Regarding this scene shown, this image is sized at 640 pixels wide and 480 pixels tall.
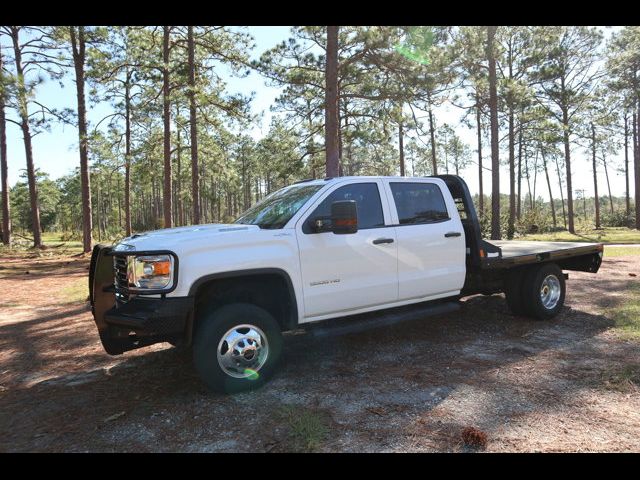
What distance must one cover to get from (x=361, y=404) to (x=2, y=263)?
17.4 m

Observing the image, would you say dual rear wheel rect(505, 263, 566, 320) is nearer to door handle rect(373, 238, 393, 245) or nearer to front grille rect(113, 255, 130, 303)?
door handle rect(373, 238, 393, 245)

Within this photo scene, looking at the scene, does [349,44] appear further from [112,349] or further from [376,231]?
[112,349]

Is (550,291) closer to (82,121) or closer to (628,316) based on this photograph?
(628,316)

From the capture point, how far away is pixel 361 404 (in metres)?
3.96

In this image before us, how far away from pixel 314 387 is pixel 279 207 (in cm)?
199

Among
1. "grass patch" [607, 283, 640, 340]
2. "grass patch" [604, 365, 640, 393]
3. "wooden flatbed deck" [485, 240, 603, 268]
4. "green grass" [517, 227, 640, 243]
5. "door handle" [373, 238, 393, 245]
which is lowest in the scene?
"grass patch" [604, 365, 640, 393]

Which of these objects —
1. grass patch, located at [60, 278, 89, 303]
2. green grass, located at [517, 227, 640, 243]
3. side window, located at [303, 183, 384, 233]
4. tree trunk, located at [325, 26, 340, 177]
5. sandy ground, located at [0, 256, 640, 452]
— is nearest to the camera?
sandy ground, located at [0, 256, 640, 452]

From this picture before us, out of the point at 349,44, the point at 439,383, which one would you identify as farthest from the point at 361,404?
the point at 349,44

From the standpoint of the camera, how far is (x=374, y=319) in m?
5.07

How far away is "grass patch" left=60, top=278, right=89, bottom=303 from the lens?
31.7 ft

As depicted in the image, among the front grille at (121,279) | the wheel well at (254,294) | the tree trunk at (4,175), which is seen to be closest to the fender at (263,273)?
the wheel well at (254,294)

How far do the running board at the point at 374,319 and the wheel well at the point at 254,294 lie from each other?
0.30 m

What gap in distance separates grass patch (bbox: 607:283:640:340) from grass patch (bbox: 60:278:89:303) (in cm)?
947

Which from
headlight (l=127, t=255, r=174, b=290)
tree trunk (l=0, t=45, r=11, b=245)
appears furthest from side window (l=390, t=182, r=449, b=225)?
tree trunk (l=0, t=45, r=11, b=245)
